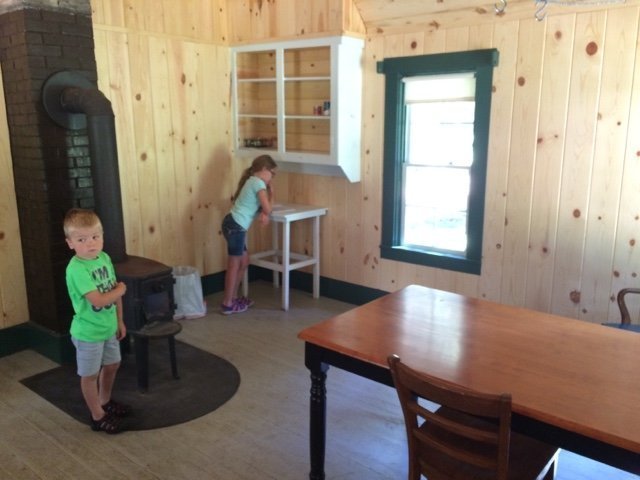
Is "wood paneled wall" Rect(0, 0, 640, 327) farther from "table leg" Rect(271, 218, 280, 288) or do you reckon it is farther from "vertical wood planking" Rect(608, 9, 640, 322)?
"table leg" Rect(271, 218, 280, 288)

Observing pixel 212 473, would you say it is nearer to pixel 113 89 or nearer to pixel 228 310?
pixel 228 310

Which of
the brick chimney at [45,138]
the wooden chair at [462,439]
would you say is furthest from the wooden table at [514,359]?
the brick chimney at [45,138]

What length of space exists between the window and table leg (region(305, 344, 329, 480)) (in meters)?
2.19

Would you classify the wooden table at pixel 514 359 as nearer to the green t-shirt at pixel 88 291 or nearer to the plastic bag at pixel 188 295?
the green t-shirt at pixel 88 291

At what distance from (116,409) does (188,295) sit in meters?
1.57

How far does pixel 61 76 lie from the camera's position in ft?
11.3

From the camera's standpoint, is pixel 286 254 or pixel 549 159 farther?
pixel 286 254

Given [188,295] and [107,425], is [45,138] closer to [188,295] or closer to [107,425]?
[188,295]

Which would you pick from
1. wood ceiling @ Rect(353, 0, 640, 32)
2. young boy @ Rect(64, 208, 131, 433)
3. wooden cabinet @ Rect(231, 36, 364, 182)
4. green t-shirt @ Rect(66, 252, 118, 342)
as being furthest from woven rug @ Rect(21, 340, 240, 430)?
wood ceiling @ Rect(353, 0, 640, 32)

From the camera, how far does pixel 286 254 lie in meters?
4.60

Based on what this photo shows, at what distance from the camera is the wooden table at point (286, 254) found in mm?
4578

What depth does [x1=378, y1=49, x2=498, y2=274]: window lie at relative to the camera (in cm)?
391

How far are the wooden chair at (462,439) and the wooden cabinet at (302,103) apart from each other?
2778 mm

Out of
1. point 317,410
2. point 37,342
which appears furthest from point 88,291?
point 37,342
